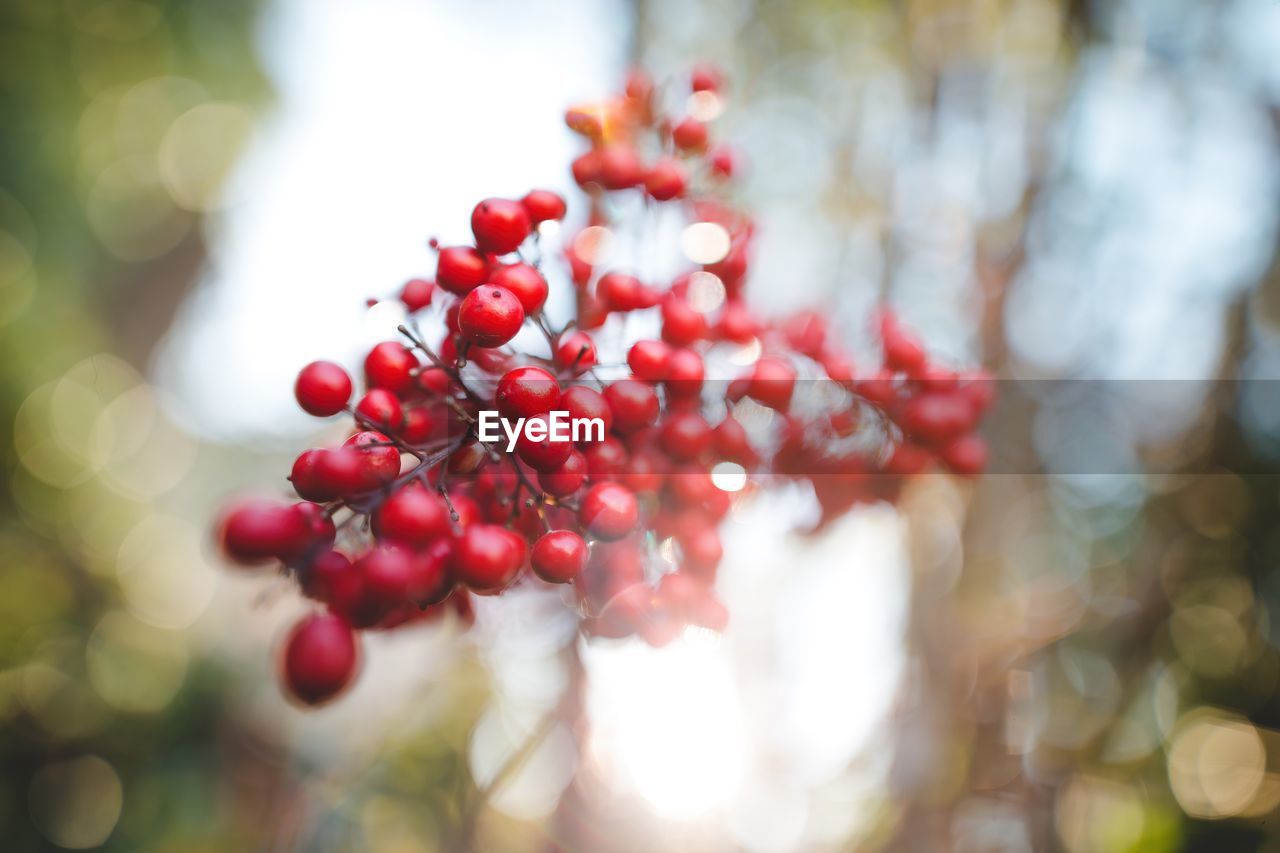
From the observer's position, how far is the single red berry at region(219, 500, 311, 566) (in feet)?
1.44

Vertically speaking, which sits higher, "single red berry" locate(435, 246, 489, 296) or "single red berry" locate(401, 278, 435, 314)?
"single red berry" locate(435, 246, 489, 296)

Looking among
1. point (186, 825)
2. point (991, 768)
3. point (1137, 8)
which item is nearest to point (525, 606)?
point (991, 768)

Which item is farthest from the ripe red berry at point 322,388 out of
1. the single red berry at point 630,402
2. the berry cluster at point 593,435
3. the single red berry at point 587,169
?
the single red berry at point 587,169

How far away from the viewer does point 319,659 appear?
43cm

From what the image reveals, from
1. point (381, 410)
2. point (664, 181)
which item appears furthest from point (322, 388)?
point (664, 181)

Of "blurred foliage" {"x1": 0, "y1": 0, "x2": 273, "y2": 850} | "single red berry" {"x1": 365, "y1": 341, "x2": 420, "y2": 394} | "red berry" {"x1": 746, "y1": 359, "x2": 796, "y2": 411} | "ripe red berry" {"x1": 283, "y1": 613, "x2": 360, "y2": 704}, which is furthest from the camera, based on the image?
"blurred foliage" {"x1": 0, "y1": 0, "x2": 273, "y2": 850}

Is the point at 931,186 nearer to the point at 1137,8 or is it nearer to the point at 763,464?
the point at 1137,8

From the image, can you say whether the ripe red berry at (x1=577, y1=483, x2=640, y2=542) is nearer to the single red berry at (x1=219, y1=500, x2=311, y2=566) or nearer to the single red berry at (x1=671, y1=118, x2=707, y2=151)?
the single red berry at (x1=219, y1=500, x2=311, y2=566)

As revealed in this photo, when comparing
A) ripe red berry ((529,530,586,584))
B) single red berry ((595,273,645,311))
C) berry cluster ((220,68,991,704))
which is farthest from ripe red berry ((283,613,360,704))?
single red berry ((595,273,645,311))

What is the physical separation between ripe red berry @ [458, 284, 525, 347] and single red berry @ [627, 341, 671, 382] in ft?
0.44

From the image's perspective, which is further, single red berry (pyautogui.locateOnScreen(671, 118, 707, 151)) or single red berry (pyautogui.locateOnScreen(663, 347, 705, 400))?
single red berry (pyautogui.locateOnScreen(671, 118, 707, 151))

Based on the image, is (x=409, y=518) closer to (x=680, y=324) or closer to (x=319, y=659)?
(x=319, y=659)

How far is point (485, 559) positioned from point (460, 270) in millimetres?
227

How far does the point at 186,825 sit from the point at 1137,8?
9.71 ft
